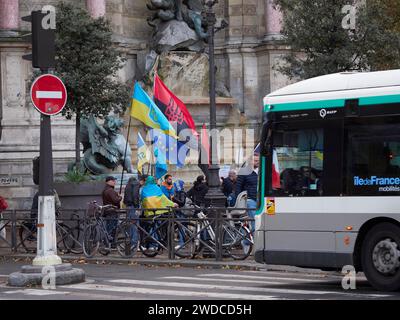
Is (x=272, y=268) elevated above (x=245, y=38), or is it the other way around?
(x=245, y=38)

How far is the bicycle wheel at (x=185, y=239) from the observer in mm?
23281

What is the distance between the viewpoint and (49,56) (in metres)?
17.6

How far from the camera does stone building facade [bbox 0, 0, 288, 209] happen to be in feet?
119

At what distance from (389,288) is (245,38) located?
26.0 meters

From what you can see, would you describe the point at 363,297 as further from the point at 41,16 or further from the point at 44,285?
the point at 41,16

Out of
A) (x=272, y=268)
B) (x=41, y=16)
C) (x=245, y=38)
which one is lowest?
(x=272, y=268)

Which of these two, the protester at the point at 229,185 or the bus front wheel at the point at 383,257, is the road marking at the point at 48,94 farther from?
the protester at the point at 229,185

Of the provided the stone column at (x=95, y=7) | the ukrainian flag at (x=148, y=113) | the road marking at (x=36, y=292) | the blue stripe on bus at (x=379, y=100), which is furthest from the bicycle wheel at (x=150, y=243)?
the stone column at (x=95, y=7)

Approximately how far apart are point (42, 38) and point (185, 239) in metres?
7.07

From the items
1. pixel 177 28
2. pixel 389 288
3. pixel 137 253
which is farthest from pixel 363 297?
pixel 177 28

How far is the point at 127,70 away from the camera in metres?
40.5

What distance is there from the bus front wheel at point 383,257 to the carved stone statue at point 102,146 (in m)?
17.5

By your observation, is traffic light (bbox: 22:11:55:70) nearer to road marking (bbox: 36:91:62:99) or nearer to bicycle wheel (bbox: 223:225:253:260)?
road marking (bbox: 36:91:62:99)

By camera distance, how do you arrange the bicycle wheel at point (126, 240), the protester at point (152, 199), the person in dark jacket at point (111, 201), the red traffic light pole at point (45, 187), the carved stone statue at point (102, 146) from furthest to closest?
the carved stone statue at point (102, 146) → the person in dark jacket at point (111, 201) → the protester at point (152, 199) → the bicycle wheel at point (126, 240) → the red traffic light pole at point (45, 187)
